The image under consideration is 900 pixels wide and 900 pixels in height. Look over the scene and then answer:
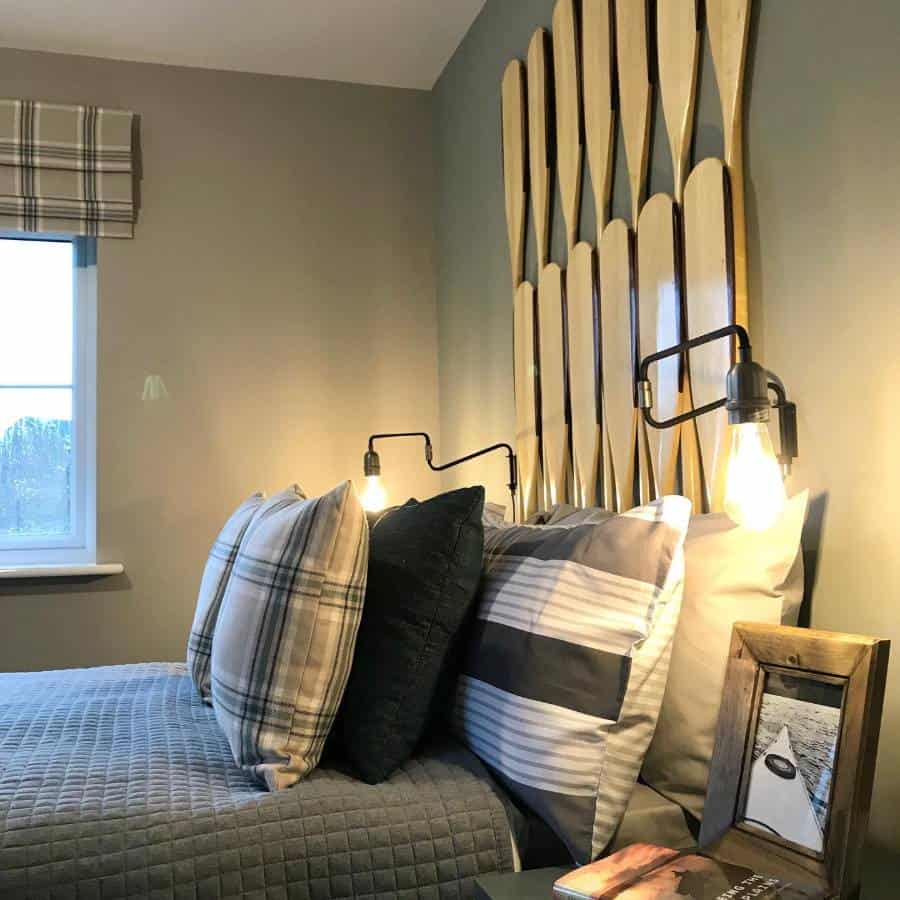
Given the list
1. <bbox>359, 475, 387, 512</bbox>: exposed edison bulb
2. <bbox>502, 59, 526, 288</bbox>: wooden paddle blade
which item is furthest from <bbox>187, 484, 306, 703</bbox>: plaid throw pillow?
<bbox>502, 59, 526, 288</bbox>: wooden paddle blade

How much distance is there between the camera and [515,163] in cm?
246

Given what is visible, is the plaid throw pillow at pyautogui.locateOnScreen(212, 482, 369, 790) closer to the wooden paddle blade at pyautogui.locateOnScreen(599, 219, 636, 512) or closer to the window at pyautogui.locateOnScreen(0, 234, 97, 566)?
the wooden paddle blade at pyautogui.locateOnScreen(599, 219, 636, 512)

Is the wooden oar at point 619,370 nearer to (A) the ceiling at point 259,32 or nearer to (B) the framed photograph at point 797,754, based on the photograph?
(B) the framed photograph at point 797,754

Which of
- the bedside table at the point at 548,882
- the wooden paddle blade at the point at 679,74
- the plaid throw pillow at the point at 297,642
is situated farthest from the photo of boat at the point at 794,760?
the wooden paddle blade at the point at 679,74

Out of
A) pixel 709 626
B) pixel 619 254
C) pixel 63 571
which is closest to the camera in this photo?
pixel 709 626

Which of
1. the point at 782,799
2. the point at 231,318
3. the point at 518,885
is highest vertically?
the point at 231,318

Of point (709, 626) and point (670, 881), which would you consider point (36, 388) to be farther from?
point (670, 881)

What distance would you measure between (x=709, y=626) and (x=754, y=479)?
0.74ft

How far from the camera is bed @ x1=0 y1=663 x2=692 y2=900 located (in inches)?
42.9

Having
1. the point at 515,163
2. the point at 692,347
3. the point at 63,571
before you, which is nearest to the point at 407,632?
the point at 692,347

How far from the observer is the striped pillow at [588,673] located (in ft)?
3.88

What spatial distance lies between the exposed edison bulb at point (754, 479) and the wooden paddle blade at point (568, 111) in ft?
3.38

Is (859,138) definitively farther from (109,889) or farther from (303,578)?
(109,889)

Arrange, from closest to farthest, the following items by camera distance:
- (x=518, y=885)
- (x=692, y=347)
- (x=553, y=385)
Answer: (x=518, y=885)
(x=692, y=347)
(x=553, y=385)
